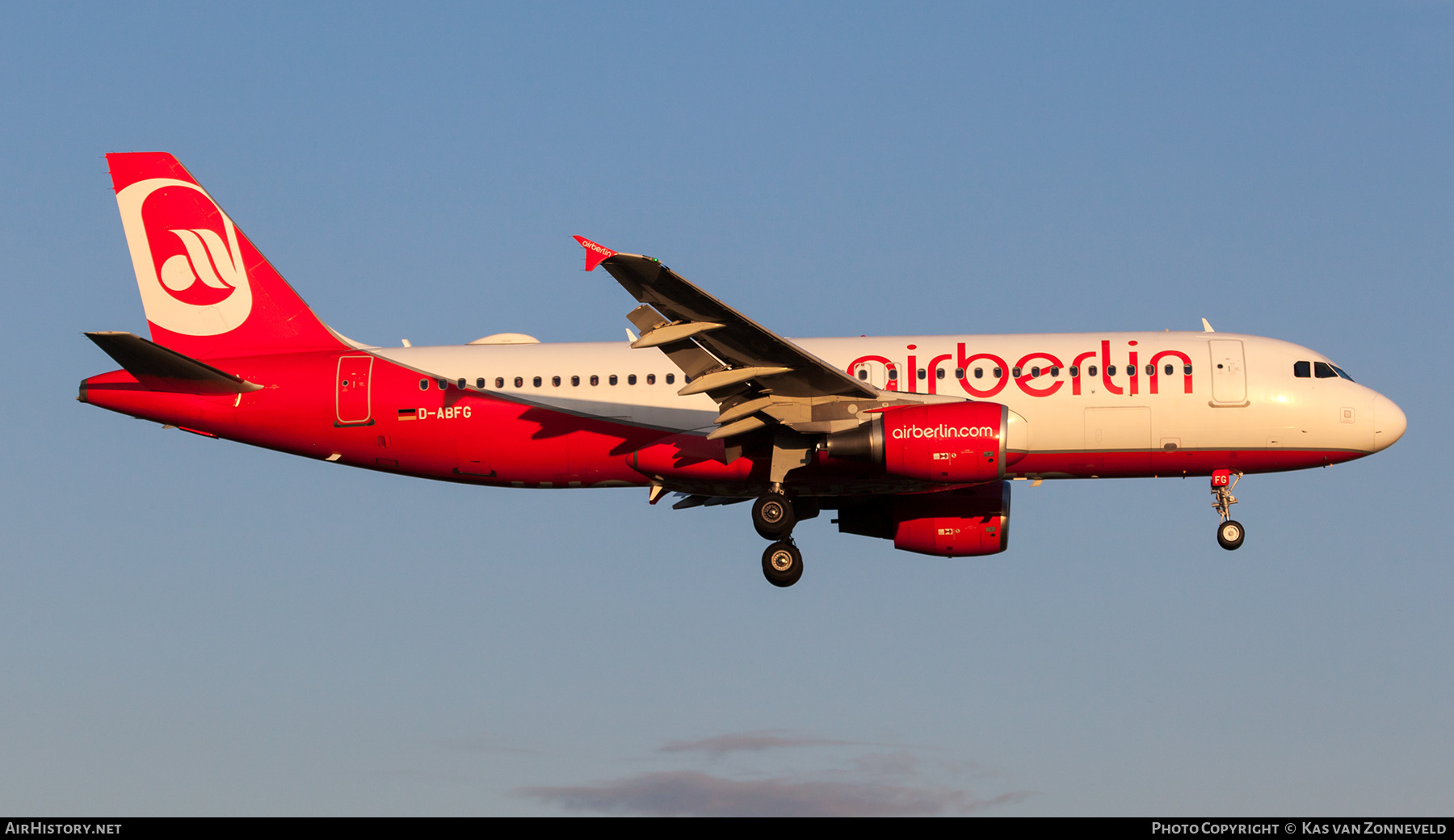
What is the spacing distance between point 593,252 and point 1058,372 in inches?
485

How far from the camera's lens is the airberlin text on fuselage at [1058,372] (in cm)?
3381

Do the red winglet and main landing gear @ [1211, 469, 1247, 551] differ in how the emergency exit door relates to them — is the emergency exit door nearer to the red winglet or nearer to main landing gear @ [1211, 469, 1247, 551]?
the red winglet

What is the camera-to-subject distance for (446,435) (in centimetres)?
3509

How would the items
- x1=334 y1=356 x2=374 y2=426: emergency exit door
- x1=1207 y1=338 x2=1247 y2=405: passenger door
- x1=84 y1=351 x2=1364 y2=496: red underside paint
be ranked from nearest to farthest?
x1=1207 y1=338 x2=1247 y2=405: passenger door
x1=84 y1=351 x2=1364 y2=496: red underside paint
x1=334 y1=356 x2=374 y2=426: emergency exit door

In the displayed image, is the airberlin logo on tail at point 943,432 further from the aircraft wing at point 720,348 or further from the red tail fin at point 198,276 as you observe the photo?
the red tail fin at point 198,276

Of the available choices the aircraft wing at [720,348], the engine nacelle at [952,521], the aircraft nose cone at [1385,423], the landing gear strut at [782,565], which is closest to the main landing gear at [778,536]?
the landing gear strut at [782,565]

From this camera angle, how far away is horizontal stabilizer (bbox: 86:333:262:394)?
107 ft

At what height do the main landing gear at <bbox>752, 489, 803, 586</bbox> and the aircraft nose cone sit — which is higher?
the aircraft nose cone

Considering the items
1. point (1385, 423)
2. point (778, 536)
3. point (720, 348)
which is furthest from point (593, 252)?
point (1385, 423)

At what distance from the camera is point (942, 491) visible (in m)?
36.1

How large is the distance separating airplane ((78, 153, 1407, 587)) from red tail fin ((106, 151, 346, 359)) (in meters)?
0.07

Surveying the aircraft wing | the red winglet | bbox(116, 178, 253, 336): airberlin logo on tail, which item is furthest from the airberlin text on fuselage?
bbox(116, 178, 253, 336): airberlin logo on tail

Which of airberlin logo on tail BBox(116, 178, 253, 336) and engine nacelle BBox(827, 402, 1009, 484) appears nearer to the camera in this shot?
engine nacelle BBox(827, 402, 1009, 484)

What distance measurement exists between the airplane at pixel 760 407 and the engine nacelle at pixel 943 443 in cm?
7
